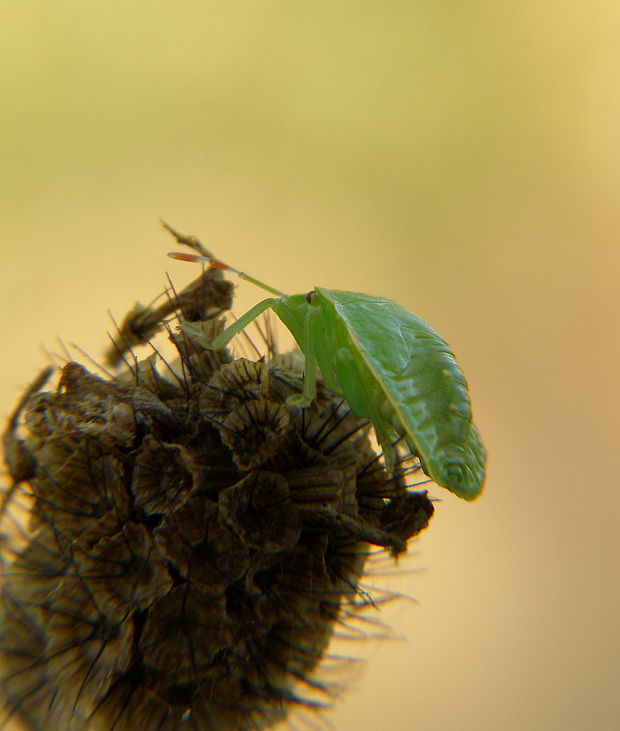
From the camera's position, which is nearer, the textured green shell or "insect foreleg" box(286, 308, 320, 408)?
the textured green shell

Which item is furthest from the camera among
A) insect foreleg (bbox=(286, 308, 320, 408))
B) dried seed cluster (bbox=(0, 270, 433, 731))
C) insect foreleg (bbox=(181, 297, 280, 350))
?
insect foreleg (bbox=(181, 297, 280, 350))

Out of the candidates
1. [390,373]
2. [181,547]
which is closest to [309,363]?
[390,373]

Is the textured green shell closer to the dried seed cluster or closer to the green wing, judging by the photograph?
the green wing

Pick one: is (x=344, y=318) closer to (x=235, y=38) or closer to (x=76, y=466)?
(x=76, y=466)

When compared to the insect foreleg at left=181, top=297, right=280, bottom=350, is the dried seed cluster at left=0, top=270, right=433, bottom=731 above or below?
below

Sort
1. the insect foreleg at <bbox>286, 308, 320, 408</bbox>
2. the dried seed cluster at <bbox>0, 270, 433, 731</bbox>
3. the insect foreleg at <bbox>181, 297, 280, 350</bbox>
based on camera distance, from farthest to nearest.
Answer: the insect foreleg at <bbox>181, 297, 280, 350</bbox> < the insect foreleg at <bbox>286, 308, 320, 408</bbox> < the dried seed cluster at <bbox>0, 270, 433, 731</bbox>

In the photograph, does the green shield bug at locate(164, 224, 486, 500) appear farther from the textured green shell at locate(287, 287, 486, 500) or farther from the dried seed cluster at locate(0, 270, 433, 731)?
the dried seed cluster at locate(0, 270, 433, 731)

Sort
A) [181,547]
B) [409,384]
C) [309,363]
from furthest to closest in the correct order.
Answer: [309,363]
[409,384]
[181,547]

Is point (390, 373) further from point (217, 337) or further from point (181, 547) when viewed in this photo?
point (181, 547)

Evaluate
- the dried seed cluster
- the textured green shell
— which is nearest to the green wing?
the textured green shell
